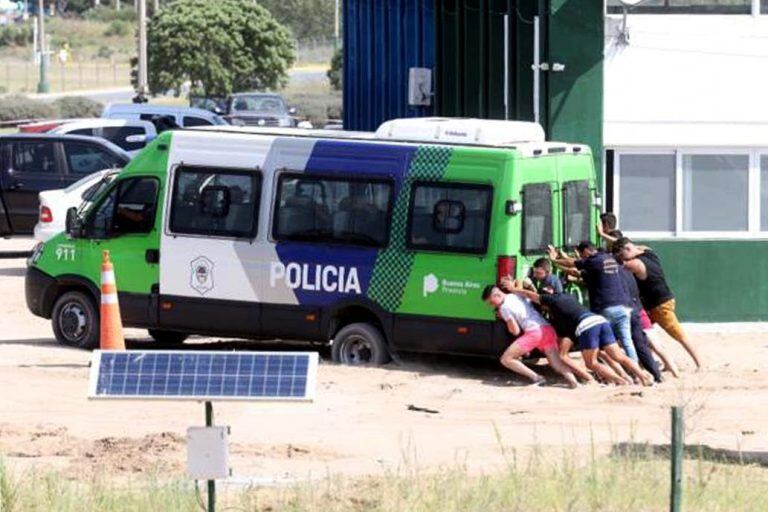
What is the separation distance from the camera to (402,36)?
25.3m

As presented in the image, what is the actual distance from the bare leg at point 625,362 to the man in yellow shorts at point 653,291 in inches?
43.0

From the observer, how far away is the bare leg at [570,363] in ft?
59.4

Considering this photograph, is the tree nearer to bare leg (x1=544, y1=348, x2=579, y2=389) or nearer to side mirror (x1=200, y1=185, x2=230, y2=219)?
side mirror (x1=200, y1=185, x2=230, y2=219)

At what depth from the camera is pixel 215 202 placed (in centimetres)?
1922

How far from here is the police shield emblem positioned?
1933cm

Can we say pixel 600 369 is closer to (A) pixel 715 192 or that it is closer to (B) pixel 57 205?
(A) pixel 715 192

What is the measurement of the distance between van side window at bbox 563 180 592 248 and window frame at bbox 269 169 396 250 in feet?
5.65

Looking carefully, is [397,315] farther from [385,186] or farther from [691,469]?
[691,469]

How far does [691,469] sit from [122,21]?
386 ft

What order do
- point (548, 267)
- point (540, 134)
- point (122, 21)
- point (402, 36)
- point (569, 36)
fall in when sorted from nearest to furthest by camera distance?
1. point (548, 267)
2. point (540, 134)
3. point (569, 36)
4. point (402, 36)
5. point (122, 21)

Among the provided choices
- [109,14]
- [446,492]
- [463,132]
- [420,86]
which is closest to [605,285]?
[463,132]

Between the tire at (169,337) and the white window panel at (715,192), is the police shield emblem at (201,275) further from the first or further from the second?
the white window panel at (715,192)

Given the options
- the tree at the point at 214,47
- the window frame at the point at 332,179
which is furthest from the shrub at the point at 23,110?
the window frame at the point at 332,179

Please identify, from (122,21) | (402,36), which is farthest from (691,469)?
(122,21)
